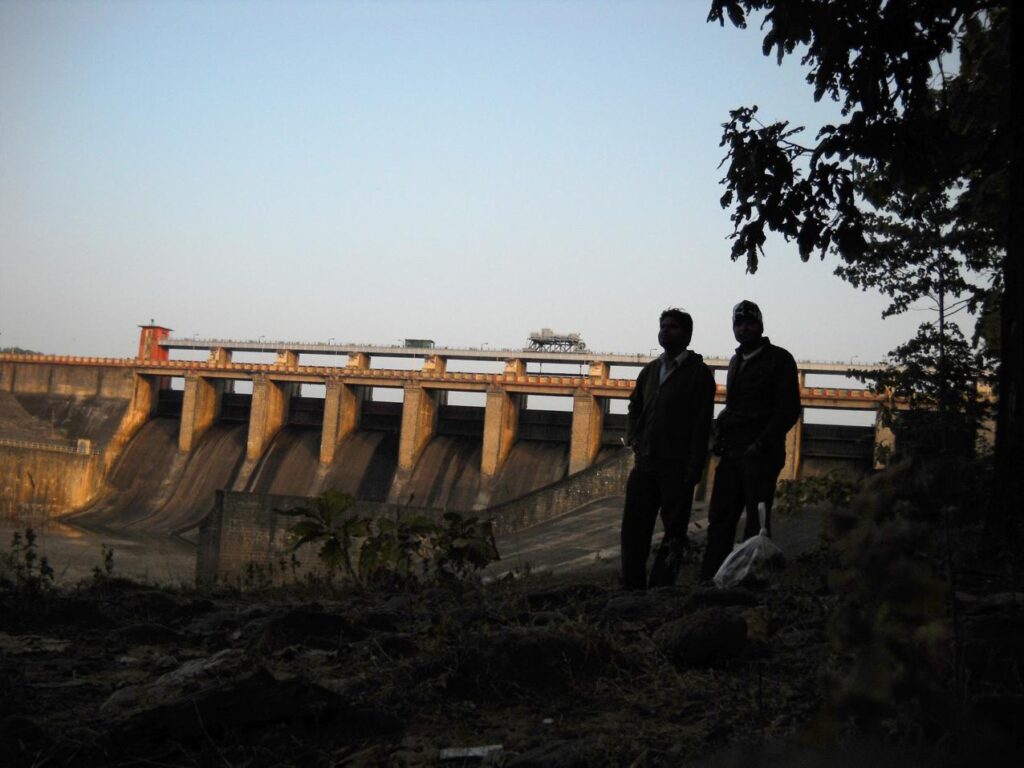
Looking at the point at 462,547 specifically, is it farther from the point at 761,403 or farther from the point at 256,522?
the point at 256,522

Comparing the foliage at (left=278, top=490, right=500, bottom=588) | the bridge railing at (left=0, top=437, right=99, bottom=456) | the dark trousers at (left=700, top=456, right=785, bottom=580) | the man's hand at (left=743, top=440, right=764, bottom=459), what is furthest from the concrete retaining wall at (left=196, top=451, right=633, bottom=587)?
the bridge railing at (left=0, top=437, right=99, bottom=456)

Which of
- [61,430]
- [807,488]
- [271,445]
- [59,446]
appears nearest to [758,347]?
[807,488]

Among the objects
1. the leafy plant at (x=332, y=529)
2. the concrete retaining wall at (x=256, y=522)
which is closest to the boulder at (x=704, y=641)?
the leafy plant at (x=332, y=529)

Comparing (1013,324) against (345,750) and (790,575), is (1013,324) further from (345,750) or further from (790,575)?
(345,750)

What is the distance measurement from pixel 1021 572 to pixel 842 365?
3082 cm

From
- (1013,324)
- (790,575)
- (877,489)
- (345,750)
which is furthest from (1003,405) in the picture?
(877,489)

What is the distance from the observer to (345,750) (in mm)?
2480

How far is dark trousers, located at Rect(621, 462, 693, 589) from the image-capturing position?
210 inches

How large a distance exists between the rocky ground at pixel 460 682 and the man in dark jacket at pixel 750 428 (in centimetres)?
85

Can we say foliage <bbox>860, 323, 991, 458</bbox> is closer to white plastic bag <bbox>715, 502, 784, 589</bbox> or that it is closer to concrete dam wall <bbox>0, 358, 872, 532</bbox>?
white plastic bag <bbox>715, 502, 784, 589</bbox>

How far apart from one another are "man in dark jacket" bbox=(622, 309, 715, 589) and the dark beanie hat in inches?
10.0

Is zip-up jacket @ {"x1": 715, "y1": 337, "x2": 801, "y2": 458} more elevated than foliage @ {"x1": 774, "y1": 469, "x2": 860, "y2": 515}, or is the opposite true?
zip-up jacket @ {"x1": 715, "y1": 337, "x2": 801, "y2": 458}

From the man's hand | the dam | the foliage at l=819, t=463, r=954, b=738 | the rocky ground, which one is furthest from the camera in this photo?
the dam

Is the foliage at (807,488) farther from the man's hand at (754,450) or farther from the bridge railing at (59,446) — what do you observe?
the bridge railing at (59,446)
